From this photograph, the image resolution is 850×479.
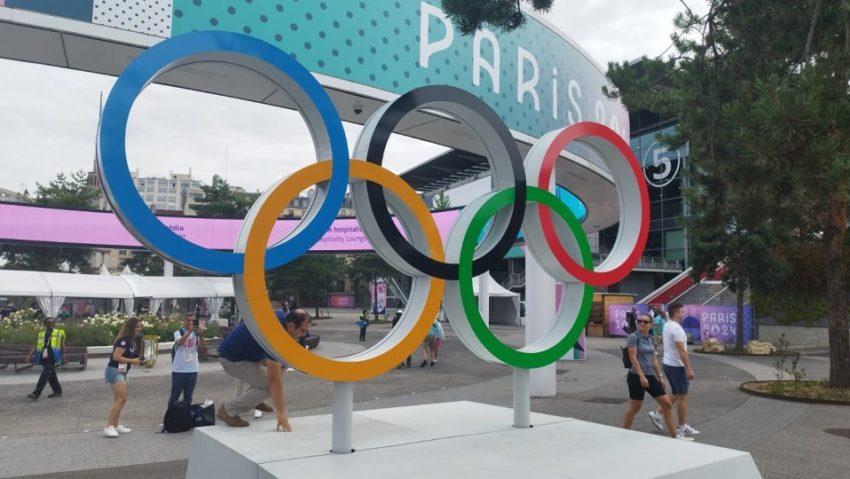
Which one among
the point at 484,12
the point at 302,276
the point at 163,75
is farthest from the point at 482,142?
the point at 302,276

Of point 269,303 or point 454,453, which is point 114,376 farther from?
point 454,453

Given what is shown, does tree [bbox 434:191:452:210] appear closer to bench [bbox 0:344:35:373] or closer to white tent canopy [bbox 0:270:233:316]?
white tent canopy [bbox 0:270:233:316]

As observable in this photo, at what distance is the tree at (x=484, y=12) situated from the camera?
768 cm

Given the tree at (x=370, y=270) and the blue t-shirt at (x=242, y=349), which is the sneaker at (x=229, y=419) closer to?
the blue t-shirt at (x=242, y=349)

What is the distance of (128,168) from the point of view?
4246 mm

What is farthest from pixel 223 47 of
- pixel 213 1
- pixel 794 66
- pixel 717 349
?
pixel 717 349

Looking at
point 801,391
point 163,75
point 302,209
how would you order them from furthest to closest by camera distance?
point 302,209
point 801,391
point 163,75

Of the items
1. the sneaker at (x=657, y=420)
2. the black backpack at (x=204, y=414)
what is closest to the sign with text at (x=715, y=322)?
the sneaker at (x=657, y=420)

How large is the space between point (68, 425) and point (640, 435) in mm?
8198

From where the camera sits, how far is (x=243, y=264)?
4672 mm

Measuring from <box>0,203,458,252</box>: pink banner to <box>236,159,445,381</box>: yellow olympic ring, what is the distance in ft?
50.4

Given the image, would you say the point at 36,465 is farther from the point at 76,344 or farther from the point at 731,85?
the point at 76,344

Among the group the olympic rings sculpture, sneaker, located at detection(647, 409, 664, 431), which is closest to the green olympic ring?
the olympic rings sculpture

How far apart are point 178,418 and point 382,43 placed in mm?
5981
